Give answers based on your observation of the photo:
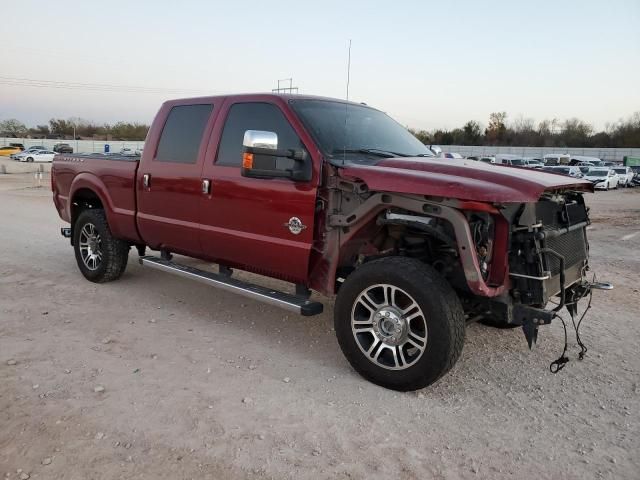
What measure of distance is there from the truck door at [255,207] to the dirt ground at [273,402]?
745mm

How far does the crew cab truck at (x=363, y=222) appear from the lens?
3.52m

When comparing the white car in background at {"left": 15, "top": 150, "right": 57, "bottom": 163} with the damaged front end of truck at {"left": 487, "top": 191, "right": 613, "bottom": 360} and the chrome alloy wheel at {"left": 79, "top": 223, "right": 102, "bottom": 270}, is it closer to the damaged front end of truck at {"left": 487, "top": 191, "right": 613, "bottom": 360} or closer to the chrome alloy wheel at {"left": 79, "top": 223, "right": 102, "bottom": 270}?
the chrome alloy wheel at {"left": 79, "top": 223, "right": 102, "bottom": 270}

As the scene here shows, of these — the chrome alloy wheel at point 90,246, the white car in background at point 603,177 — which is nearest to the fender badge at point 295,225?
the chrome alloy wheel at point 90,246

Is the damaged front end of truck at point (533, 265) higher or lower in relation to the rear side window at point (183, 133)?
lower

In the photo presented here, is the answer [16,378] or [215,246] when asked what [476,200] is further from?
[16,378]

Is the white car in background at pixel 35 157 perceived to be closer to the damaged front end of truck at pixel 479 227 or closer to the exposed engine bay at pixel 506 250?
the damaged front end of truck at pixel 479 227

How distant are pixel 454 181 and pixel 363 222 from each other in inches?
31.3

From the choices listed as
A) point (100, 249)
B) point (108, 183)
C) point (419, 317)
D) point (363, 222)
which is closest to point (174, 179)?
point (108, 183)

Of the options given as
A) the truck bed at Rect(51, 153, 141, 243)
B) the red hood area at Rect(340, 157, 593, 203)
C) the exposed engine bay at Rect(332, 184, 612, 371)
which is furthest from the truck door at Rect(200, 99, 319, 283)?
the truck bed at Rect(51, 153, 141, 243)

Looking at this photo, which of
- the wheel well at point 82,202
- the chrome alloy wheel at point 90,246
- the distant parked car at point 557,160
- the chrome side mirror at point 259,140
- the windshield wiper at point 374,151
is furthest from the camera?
the distant parked car at point 557,160

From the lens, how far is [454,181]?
3410 mm

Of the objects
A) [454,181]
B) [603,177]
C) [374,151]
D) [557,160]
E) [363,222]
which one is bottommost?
[603,177]

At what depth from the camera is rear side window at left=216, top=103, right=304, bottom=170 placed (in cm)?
434

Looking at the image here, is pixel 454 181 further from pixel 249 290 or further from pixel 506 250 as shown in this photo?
pixel 249 290
